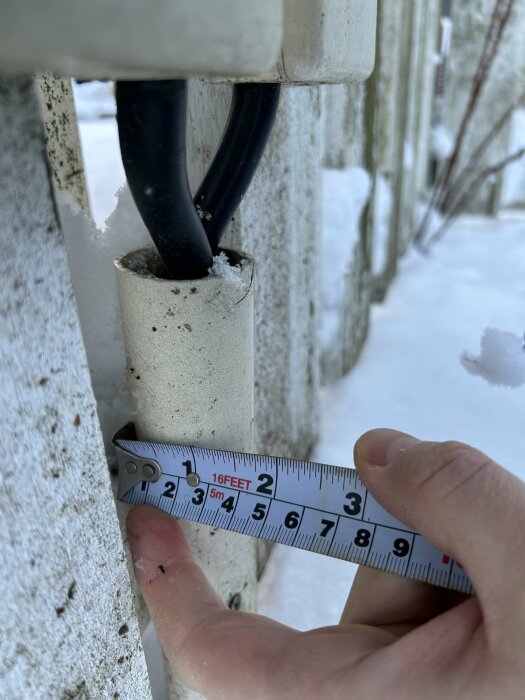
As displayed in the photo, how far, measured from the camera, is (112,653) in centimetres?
54

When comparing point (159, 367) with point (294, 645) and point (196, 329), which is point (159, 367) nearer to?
point (196, 329)

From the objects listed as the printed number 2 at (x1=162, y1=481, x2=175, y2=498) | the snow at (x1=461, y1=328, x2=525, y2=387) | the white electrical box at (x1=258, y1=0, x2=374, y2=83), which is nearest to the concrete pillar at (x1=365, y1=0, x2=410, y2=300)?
the snow at (x1=461, y1=328, x2=525, y2=387)

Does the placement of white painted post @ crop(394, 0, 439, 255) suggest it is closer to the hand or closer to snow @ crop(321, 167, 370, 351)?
snow @ crop(321, 167, 370, 351)

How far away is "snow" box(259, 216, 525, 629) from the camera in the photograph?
3.44 feet

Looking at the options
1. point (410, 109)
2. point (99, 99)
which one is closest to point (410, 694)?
point (410, 109)

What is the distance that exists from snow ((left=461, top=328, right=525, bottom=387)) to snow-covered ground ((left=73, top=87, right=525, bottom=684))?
0.17 feet

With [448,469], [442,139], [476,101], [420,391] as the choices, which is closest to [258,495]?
[448,469]

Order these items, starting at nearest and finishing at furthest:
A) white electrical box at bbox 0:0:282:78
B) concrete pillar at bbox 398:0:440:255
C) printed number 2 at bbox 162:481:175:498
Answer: white electrical box at bbox 0:0:282:78 < printed number 2 at bbox 162:481:175:498 < concrete pillar at bbox 398:0:440:255

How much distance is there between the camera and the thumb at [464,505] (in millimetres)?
422

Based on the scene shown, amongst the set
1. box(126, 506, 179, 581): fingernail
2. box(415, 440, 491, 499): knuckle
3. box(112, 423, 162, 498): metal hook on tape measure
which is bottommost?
box(126, 506, 179, 581): fingernail

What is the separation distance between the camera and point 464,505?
1.47 feet

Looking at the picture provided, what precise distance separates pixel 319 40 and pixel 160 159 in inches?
8.0

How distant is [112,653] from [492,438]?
879mm

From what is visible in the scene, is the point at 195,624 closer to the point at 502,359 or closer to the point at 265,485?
the point at 265,485
